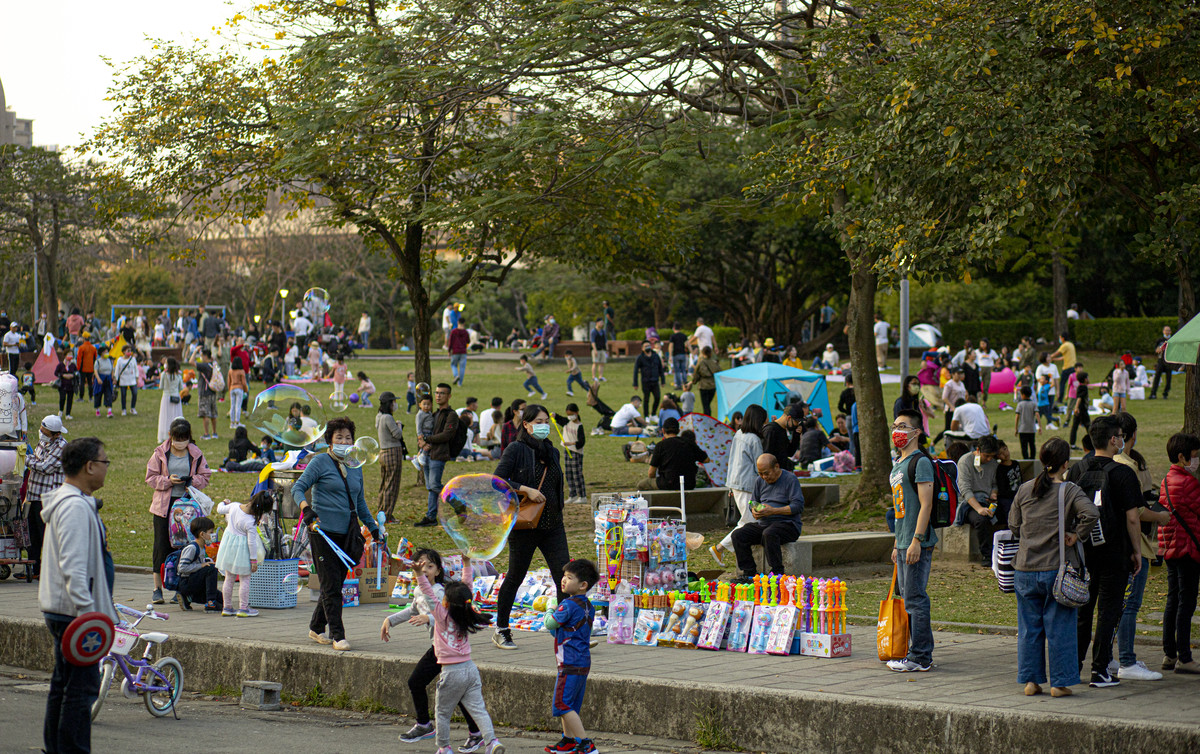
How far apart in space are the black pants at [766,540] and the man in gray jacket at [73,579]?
5947 mm

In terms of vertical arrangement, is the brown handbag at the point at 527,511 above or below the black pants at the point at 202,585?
above

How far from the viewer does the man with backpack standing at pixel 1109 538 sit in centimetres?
793

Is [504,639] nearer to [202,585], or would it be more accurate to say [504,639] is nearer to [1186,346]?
[202,585]

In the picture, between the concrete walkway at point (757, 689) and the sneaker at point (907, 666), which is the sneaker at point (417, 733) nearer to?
the concrete walkway at point (757, 689)

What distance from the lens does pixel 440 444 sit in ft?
53.7

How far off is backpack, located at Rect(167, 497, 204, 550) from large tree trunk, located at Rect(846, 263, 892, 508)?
8.87 m

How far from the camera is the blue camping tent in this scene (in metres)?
23.6

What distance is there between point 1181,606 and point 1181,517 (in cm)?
61

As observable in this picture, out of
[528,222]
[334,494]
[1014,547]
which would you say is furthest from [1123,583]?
[528,222]

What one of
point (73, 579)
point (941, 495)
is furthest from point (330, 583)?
point (941, 495)

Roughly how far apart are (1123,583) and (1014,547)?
0.74 m

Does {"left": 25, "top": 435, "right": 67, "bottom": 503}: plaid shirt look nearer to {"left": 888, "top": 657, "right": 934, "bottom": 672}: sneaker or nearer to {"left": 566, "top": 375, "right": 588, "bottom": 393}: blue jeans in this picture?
{"left": 888, "top": 657, "right": 934, "bottom": 672}: sneaker

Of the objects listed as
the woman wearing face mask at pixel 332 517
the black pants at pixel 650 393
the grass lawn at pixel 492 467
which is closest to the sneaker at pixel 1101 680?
the grass lawn at pixel 492 467

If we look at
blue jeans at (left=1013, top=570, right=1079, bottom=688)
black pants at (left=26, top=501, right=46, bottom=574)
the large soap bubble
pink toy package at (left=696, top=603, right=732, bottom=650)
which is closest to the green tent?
blue jeans at (left=1013, top=570, right=1079, bottom=688)
